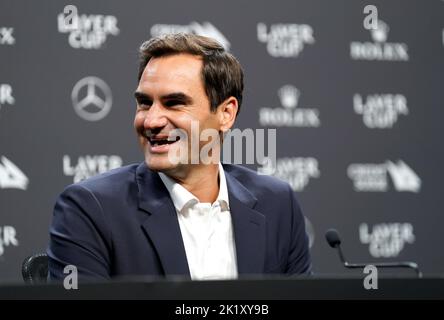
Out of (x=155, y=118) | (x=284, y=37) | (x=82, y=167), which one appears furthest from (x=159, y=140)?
(x=284, y=37)

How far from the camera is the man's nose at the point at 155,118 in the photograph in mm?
2113

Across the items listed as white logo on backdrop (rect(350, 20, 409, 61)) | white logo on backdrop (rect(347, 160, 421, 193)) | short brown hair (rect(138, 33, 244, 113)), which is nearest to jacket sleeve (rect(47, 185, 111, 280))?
short brown hair (rect(138, 33, 244, 113))

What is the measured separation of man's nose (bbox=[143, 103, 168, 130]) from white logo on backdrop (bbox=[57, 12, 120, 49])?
1942 millimetres

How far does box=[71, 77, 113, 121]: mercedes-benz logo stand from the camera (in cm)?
391

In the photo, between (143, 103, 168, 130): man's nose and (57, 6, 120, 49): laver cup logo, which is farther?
(57, 6, 120, 49): laver cup logo

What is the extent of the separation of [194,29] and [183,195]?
2155 mm

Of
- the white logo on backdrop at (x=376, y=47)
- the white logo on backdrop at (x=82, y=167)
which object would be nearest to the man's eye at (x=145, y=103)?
the white logo on backdrop at (x=82, y=167)

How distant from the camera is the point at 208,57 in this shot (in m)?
2.23

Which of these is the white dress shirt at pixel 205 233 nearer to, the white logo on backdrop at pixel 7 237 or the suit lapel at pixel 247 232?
the suit lapel at pixel 247 232

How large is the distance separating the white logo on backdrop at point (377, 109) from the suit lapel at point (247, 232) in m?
2.25

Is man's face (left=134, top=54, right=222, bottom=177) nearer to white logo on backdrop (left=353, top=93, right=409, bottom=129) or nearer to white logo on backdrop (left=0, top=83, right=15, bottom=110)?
white logo on backdrop (left=0, top=83, right=15, bottom=110)

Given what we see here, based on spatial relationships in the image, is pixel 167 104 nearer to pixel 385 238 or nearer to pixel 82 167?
pixel 82 167

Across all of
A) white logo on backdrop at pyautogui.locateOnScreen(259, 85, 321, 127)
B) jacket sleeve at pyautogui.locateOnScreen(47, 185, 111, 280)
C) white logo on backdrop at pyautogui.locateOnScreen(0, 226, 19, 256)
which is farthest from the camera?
white logo on backdrop at pyautogui.locateOnScreen(259, 85, 321, 127)
